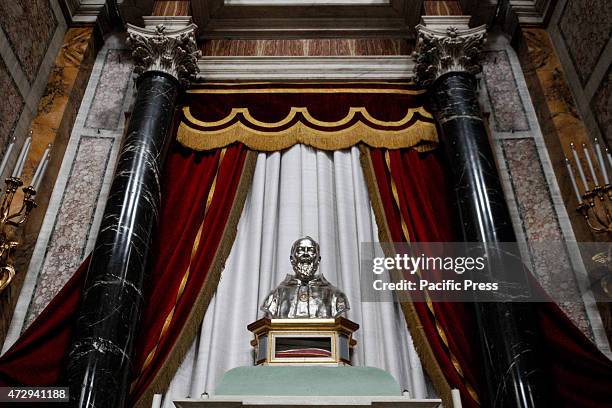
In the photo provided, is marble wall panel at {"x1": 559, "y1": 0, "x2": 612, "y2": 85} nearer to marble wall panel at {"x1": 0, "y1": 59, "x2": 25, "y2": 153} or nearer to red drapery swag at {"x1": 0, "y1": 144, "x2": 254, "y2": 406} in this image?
red drapery swag at {"x1": 0, "y1": 144, "x2": 254, "y2": 406}

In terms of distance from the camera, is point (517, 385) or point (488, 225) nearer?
point (517, 385)

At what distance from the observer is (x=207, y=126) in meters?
5.29

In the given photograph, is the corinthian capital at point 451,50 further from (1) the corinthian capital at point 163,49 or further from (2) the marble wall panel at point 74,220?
(2) the marble wall panel at point 74,220

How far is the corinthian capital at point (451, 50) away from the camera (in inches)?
207

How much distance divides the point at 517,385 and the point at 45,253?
3.62 metres

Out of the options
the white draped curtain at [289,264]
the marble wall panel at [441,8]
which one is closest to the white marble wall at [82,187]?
the white draped curtain at [289,264]

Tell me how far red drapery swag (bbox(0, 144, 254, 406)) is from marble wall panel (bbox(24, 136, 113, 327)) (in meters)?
0.46

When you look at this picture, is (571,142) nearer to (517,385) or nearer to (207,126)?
(517,385)

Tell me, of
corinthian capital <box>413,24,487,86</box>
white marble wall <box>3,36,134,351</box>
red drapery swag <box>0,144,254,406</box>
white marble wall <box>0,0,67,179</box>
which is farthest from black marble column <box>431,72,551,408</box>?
white marble wall <box>0,0,67,179</box>

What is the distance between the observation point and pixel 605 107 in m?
4.68

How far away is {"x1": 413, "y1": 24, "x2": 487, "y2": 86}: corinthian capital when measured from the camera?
525 centimetres

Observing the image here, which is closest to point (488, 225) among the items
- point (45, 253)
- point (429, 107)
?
point (429, 107)

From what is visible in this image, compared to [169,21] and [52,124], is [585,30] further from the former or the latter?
[52,124]

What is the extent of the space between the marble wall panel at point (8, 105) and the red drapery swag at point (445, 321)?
2944mm
